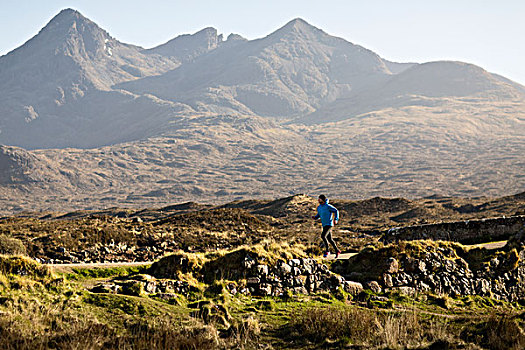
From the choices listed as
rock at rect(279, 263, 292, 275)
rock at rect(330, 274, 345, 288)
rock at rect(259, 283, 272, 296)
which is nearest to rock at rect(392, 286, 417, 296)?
rock at rect(330, 274, 345, 288)

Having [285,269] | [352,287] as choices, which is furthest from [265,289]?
[352,287]

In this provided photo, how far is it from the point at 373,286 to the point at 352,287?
0.62 m

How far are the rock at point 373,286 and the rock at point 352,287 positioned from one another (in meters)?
0.19

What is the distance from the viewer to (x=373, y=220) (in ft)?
220

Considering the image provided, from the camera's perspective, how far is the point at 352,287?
14.2 metres

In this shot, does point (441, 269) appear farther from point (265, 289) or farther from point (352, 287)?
point (265, 289)

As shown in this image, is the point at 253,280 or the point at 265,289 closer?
the point at 265,289

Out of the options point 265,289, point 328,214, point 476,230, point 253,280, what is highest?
point 328,214

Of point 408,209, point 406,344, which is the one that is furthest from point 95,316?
point 408,209

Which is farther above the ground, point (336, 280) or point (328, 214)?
point (328, 214)

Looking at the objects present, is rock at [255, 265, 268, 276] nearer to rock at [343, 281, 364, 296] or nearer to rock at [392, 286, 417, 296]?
rock at [343, 281, 364, 296]

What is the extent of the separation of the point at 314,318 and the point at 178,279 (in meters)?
4.02

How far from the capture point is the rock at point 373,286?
14.3 metres

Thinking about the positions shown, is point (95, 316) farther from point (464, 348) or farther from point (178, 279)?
point (464, 348)
